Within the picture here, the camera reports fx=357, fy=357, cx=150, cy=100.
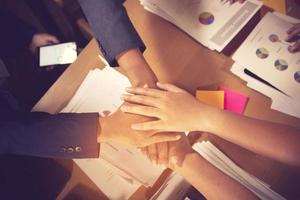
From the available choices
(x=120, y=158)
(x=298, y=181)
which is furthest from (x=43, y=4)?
(x=298, y=181)

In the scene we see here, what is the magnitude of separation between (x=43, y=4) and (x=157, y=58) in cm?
94

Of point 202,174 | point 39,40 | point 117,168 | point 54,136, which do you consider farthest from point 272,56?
point 39,40

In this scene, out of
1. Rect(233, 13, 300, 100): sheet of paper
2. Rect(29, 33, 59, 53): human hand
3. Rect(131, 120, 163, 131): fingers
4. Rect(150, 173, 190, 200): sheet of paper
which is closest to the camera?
Rect(150, 173, 190, 200): sheet of paper

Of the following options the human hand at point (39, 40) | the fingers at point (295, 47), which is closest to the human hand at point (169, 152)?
the fingers at point (295, 47)

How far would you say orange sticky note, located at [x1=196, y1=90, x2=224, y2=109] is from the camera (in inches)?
42.6

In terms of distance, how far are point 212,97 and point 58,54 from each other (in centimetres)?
64

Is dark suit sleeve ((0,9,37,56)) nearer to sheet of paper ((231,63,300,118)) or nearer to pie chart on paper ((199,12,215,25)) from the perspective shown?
pie chart on paper ((199,12,215,25))

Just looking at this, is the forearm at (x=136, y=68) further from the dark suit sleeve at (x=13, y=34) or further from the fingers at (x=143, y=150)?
the dark suit sleeve at (x=13, y=34)

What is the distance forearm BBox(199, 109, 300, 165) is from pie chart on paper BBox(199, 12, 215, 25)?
35 centimetres

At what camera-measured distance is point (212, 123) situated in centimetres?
98

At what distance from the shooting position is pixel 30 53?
1.62 meters

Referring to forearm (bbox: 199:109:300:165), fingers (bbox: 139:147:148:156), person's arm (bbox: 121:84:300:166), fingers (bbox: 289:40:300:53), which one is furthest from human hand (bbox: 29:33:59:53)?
fingers (bbox: 289:40:300:53)

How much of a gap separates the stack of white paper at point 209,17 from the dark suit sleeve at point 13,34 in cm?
65

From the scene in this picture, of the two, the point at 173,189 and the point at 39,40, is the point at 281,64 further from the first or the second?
the point at 39,40
